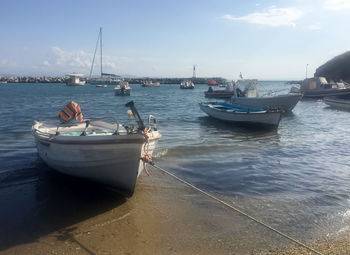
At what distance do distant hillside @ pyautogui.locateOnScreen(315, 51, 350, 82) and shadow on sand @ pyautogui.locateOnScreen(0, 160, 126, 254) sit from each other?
86844 millimetres

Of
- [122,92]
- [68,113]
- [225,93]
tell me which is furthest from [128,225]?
[122,92]

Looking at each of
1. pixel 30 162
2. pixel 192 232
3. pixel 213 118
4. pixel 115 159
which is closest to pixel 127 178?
pixel 115 159

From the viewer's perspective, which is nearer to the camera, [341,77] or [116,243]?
→ [116,243]

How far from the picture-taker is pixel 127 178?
793cm

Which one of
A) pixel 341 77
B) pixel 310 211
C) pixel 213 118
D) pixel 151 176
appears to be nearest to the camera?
pixel 310 211

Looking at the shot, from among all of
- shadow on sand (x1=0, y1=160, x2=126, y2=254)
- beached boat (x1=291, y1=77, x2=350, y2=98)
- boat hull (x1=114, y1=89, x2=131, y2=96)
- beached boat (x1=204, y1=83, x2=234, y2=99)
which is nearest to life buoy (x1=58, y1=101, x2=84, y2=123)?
shadow on sand (x1=0, y1=160, x2=126, y2=254)

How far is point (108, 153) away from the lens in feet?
24.8

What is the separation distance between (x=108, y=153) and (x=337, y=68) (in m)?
97.2

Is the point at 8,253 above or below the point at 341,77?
below

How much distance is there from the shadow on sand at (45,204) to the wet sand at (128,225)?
19 mm

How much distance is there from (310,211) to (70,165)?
248 inches

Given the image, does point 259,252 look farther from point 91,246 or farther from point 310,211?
point 91,246

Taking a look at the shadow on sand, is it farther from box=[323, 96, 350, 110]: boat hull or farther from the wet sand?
box=[323, 96, 350, 110]: boat hull

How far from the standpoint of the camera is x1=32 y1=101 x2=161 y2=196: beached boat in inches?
289
